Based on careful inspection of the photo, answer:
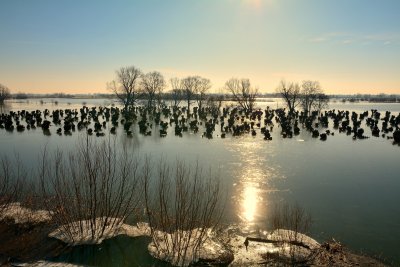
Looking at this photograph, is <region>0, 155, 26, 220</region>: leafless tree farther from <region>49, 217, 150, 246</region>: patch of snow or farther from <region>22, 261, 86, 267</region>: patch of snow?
<region>22, 261, 86, 267</region>: patch of snow

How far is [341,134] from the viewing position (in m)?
39.8

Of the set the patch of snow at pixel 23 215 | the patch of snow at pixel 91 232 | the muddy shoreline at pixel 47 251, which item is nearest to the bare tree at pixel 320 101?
the muddy shoreline at pixel 47 251

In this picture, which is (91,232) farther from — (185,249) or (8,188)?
(8,188)

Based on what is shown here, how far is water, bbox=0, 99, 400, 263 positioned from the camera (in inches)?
527

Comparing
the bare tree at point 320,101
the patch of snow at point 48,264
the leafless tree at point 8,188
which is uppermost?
the bare tree at point 320,101

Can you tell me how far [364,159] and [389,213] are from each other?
11876 mm

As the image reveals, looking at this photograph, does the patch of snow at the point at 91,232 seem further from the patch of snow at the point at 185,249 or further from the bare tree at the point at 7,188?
the bare tree at the point at 7,188

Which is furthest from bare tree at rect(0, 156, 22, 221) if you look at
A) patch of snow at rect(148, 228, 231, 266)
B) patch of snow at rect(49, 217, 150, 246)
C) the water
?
the water

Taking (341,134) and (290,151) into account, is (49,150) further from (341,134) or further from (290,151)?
(341,134)

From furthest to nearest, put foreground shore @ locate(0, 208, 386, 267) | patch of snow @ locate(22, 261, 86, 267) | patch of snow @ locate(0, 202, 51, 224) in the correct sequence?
patch of snow @ locate(0, 202, 51, 224) < foreground shore @ locate(0, 208, 386, 267) < patch of snow @ locate(22, 261, 86, 267)

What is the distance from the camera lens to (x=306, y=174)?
21.2 metres

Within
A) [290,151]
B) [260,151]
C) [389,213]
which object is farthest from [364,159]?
[389,213]

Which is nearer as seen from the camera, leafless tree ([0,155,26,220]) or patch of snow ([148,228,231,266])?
patch of snow ([148,228,231,266])

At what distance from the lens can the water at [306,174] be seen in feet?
43.9
